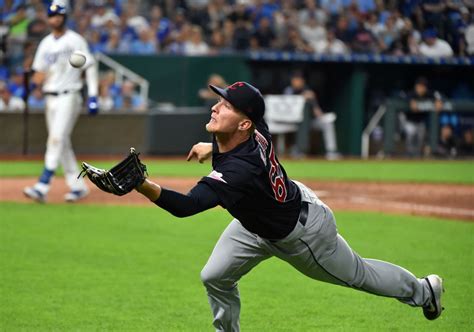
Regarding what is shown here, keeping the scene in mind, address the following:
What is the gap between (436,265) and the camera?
7957 mm

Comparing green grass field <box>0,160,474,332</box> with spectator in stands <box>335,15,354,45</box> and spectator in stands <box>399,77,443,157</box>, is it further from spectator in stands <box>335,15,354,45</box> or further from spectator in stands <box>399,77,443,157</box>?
spectator in stands <box>335,15,354,45</box>

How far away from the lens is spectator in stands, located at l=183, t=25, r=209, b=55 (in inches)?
786

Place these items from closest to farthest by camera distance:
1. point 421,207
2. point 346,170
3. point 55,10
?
point 55,10, point 421,207, point 346,170

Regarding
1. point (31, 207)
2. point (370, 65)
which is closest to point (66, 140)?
point (31, 207)

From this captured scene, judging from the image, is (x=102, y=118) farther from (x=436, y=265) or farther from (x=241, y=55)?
(x=436, y=265)

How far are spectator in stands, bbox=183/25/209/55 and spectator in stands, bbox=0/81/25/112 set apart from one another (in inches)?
155

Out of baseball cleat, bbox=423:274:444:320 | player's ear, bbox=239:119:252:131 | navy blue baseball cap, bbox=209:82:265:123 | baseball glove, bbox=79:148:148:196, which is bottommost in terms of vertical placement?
baseball cleat, bbox=423:274:444:320

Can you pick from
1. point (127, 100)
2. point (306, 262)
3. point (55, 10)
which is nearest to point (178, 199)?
point (306, 262)

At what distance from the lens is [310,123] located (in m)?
20.6

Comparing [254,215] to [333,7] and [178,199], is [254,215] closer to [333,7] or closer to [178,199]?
[178,199]

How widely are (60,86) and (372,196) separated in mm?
4759

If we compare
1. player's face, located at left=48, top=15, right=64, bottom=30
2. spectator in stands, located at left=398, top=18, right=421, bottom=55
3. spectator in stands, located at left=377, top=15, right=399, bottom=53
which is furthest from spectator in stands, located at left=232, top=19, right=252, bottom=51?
player's face, located at left=48, top=15, right=64, bottom=30

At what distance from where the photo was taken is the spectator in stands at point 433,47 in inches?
768

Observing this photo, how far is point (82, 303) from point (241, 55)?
14.4 metres
